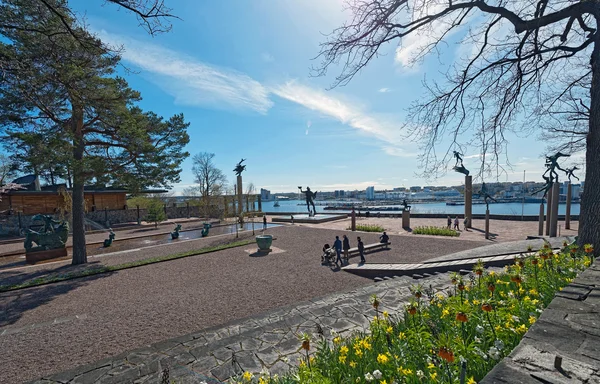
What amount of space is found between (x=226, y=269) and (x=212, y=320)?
172 inches

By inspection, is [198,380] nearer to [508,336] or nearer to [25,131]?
[508,336]

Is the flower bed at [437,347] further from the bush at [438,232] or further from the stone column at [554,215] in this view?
the stone column at [554,215]

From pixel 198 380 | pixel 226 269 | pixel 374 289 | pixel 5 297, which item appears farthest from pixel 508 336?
pixel 5 297

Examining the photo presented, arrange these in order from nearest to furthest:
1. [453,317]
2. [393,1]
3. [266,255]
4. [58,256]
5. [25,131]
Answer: [453,317] < [393,1] < [25,131] < [266,255] < [58,256]

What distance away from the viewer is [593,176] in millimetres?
5121

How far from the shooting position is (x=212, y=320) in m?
5.71

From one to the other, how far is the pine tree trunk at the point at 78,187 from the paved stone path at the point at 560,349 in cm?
1409

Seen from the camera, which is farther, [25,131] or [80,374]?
[25,131]

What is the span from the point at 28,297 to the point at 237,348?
329 inches

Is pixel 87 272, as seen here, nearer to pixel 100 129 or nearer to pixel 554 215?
pixel 100 129

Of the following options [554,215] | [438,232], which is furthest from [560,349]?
[554,215]

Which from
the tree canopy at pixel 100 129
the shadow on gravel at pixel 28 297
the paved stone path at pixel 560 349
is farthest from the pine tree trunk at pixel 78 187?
the paved stone path at pixel 560 349

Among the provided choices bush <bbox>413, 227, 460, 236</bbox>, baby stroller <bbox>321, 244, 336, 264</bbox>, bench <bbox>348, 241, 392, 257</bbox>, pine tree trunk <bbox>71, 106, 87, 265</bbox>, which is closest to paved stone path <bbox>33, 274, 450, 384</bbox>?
baby stroller <bbox>321, 244, 336, 264</bbox>

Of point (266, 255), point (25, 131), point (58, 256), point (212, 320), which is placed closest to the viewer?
point (212, 320)
